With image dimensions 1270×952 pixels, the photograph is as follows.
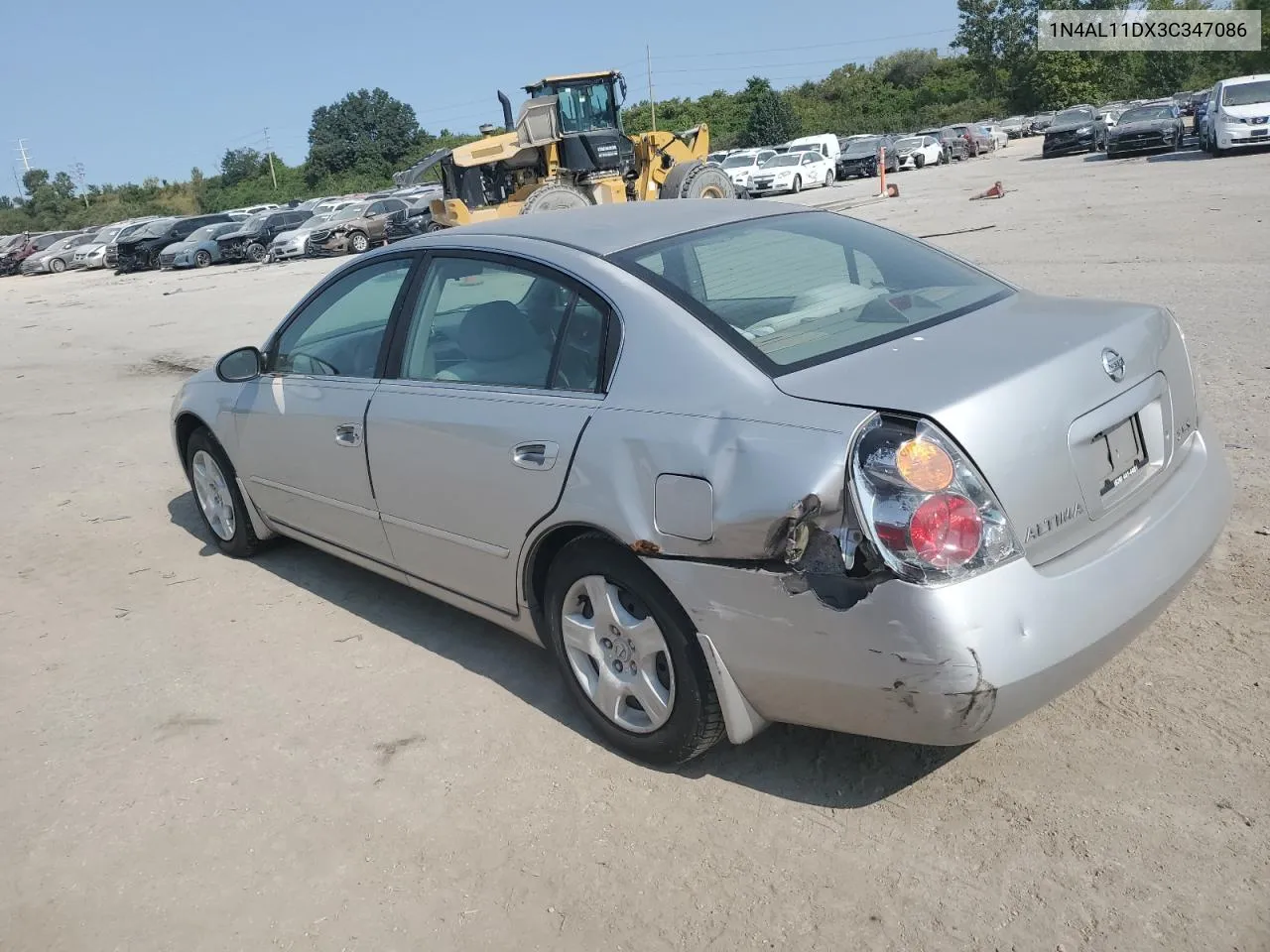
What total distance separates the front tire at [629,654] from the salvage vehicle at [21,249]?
164ft

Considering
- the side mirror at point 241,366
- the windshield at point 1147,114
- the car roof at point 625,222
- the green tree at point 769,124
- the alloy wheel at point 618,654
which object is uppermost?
the green tree at point 769,124

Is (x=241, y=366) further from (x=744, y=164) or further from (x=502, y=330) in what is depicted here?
(x=744, y=164)

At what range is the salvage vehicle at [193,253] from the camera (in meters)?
35.5

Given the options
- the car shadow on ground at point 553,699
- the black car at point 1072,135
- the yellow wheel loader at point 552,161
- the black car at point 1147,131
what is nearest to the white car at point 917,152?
A: the black car at point 1072,135

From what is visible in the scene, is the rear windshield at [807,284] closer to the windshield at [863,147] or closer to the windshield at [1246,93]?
the windshield at [1246,93]

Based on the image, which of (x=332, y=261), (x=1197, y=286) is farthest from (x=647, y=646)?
(x=332, y=261)

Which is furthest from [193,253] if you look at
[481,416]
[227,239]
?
[481,416]

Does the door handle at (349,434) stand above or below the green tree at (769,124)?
below

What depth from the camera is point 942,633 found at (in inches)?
99.1

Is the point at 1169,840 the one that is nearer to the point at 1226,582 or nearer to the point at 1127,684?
the point at 1127,684

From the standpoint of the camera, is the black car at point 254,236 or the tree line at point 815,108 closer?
the black car at point 254,236

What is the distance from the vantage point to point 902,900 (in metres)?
2.62

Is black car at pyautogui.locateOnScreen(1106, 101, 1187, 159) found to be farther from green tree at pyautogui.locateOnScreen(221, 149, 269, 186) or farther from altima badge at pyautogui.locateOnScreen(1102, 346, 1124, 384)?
green tree at pyautogui.locateOnScreen(221, 149, 269, 186)

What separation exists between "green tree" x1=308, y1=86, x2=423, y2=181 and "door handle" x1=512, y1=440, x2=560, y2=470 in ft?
287
